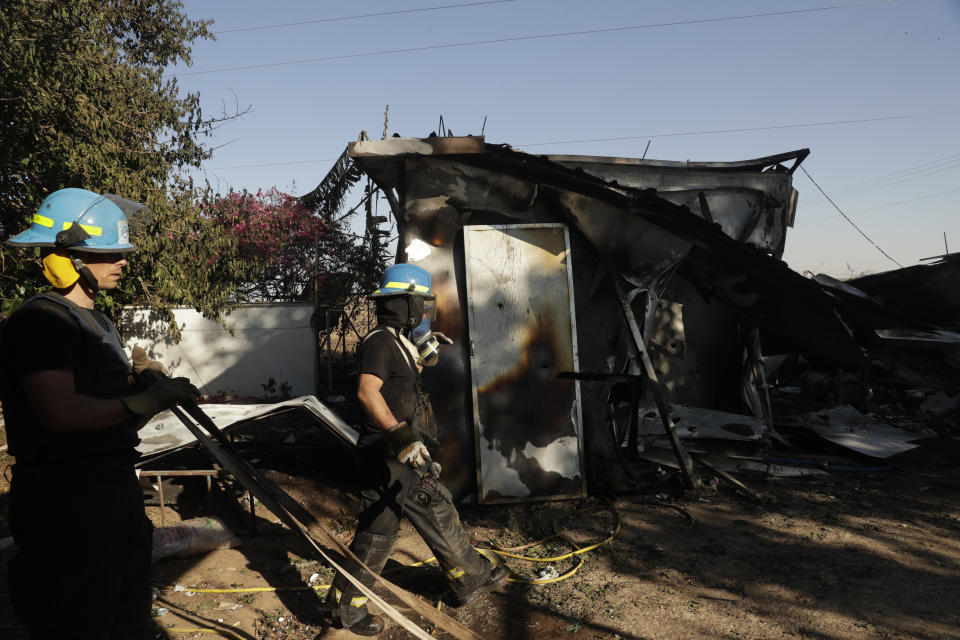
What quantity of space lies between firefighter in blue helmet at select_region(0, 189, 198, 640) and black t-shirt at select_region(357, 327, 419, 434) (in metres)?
1.25

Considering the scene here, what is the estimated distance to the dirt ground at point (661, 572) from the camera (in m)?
3.37

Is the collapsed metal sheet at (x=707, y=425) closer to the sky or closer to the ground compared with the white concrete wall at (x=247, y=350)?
closer to the ground

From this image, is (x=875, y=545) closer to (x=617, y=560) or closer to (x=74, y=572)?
(x=617, y=560)

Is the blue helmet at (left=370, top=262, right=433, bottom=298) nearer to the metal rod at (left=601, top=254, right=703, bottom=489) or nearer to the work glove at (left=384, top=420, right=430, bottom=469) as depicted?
the work glove at (left=384, top=420, right=430, bottom=469)

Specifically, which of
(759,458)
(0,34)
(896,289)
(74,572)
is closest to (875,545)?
(759,458)

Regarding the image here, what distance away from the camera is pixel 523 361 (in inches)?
219

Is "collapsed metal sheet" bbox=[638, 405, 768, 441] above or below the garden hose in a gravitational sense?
above

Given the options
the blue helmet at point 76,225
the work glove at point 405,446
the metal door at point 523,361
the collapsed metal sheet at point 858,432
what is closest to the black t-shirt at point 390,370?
the work glove at point 405,446

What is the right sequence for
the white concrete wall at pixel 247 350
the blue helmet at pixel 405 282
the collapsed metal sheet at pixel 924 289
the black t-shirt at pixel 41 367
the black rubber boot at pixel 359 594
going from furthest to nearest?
1. the white concrete wall at pixel 247 350
2. the collapsed metal sheet at pixel 924 289
3. the blue helmet at pixel 405 282
4. the black rubber boot at pixel 359 594
5. the black t-shirt at pixel 41 367

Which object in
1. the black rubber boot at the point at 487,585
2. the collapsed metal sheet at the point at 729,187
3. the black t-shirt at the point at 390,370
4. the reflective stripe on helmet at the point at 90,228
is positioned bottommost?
the black rubber boot at the point at 487,585

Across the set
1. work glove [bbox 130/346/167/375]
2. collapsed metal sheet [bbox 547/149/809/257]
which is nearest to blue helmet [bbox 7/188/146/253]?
work glove [bbox 130/346/167/375]

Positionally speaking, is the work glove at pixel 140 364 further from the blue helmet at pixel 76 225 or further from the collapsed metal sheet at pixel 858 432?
the collapsed metal sheet at pixel 858 432

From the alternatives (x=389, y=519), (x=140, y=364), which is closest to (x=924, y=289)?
(x=389, y=519)

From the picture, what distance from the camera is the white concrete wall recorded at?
10727 millimetres
